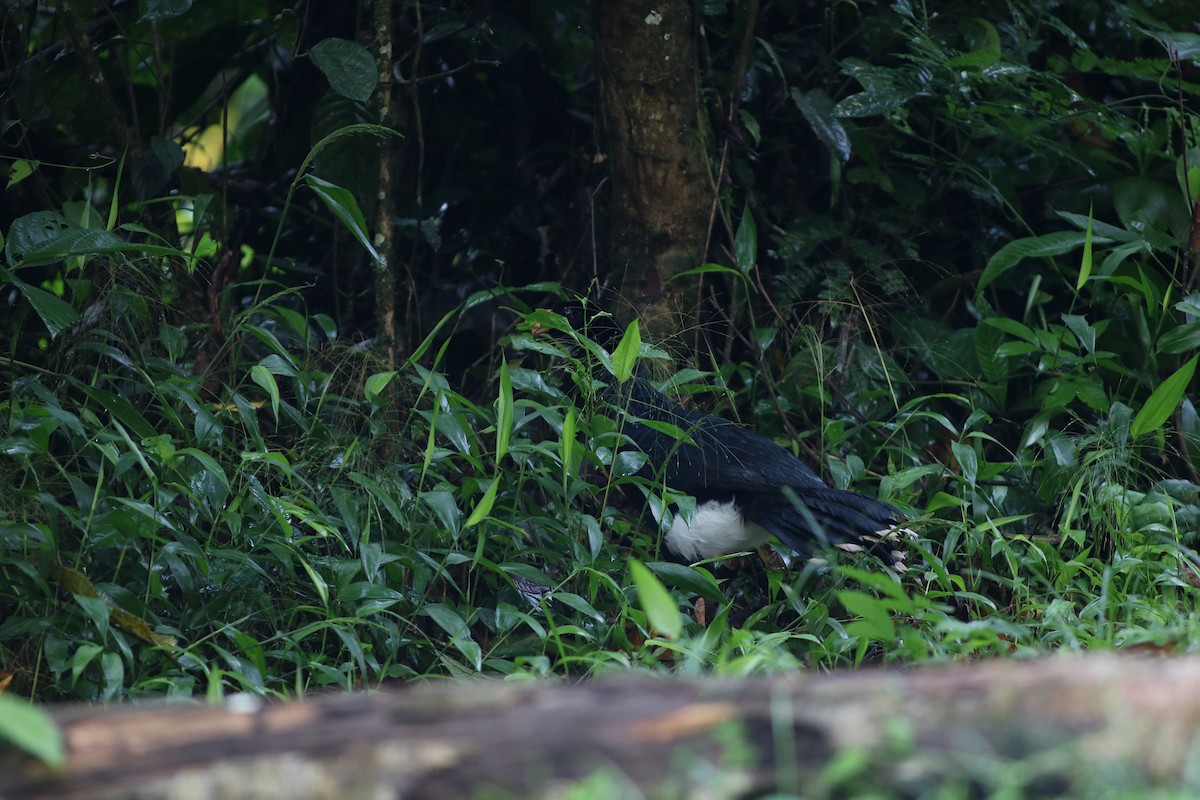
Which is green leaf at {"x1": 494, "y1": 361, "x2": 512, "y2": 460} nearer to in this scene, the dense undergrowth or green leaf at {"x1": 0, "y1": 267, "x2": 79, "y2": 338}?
the dense undergrowth

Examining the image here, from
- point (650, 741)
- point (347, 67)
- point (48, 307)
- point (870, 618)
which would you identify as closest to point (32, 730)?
point (650, 741)

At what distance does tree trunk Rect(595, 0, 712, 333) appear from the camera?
3934 millimetres

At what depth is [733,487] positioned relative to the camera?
3.55 m

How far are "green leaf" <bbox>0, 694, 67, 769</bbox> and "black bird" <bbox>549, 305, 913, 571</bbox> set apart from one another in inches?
79.8

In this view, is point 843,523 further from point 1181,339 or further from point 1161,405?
point 1181,339

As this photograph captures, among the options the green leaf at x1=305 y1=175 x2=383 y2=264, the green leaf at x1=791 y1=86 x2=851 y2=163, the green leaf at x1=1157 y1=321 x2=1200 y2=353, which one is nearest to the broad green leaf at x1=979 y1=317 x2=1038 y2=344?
the green leaf at x1=1157 y1=321 x2=1200 y2=353

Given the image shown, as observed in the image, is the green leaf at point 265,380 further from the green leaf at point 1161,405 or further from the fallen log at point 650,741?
the green leaf at point 1161,405

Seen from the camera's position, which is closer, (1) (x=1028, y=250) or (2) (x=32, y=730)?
(2) (x=32, y=730)

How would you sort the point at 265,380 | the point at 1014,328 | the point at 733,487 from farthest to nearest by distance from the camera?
1. the point at 1014,328
2. the point at 733,487
3. the point at 265,380

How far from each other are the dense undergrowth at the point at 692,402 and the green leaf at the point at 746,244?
0.5 inches

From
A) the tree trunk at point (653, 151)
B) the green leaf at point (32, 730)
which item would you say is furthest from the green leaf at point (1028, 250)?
the green leaf at point (32, 730)

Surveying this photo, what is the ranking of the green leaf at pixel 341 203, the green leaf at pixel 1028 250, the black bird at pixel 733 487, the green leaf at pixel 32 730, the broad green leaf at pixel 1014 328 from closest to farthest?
the green leaf at pixel 32 730 < the green leaf at pixel 341 203 < the black bird at pixel 733 487 < the broad green leaf at pixel 1014 328 < the green leaf at pixel 1028 250

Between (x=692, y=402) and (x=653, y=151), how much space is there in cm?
89

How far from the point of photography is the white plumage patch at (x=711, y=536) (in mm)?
3703
